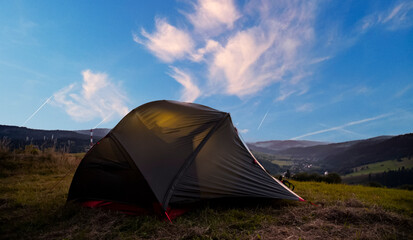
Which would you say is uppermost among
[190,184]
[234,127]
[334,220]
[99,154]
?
[234,127]

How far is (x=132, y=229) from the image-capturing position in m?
3.51

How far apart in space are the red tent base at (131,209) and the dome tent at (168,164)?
0.02m

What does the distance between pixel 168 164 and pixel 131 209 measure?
113 cm

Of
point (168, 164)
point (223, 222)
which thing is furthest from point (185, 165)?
point (223, 222)

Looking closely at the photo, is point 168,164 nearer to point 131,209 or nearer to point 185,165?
point 185,165

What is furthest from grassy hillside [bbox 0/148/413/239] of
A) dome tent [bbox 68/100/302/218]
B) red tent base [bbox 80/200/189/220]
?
dome tent [bbox 68/100/302/218]

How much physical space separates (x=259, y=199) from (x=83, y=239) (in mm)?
3440

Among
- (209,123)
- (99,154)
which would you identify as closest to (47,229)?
(99,154)

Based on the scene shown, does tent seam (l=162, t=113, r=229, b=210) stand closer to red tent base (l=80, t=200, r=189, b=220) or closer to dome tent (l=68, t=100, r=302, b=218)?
dome tent (l=68, t=100, r=302, b=218)

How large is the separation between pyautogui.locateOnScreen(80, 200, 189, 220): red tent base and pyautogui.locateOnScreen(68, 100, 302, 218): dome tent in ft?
0.06

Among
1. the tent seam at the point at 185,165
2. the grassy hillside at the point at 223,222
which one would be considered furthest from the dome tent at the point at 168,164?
the grassy hillside at the point at 223,222

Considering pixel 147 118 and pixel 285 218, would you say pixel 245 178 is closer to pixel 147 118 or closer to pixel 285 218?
pixel 285 218

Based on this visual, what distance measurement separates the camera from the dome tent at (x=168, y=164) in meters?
4.13

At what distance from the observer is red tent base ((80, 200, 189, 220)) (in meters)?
3.88
